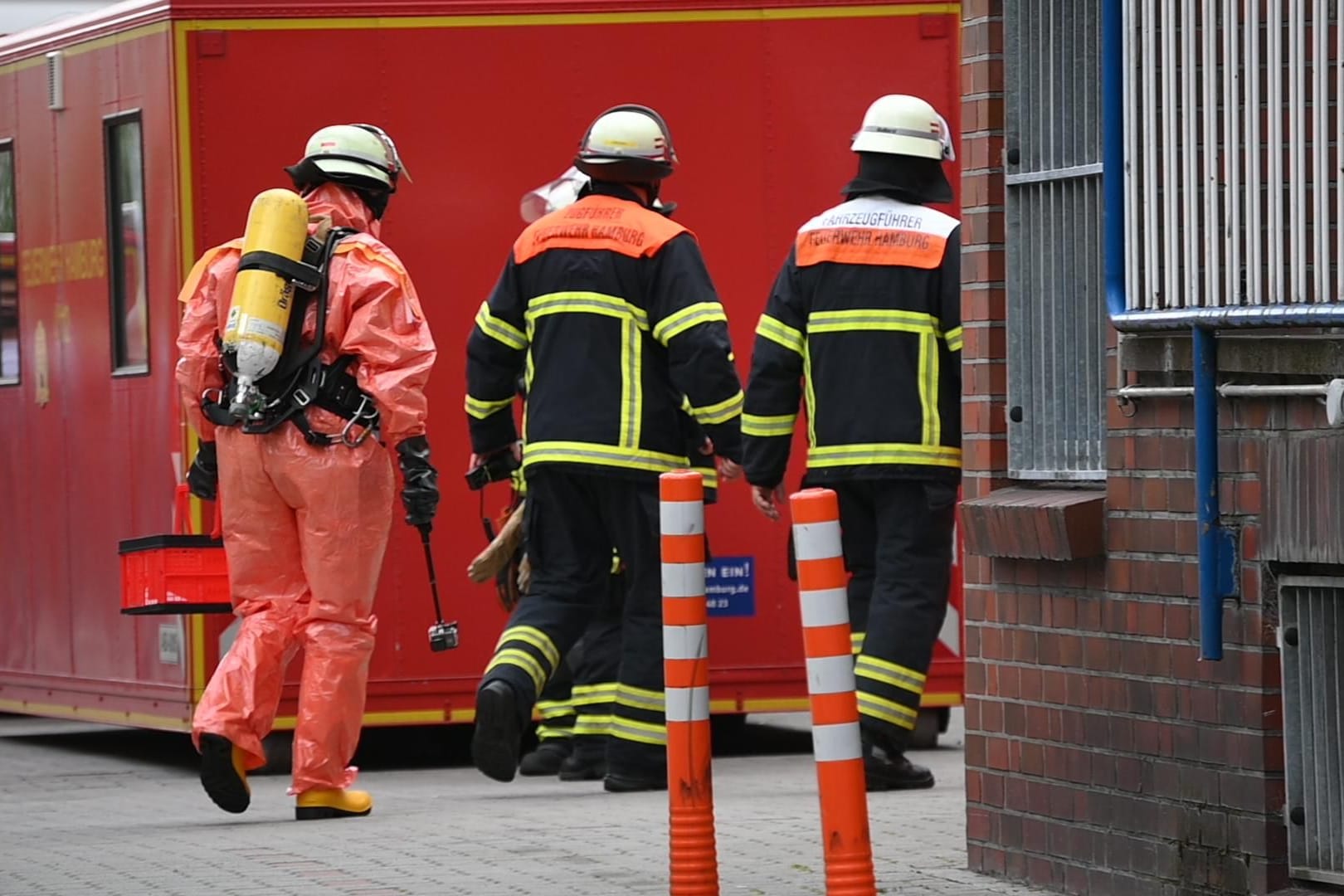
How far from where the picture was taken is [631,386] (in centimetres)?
927

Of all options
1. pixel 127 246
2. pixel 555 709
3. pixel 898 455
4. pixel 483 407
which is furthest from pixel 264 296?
pixel 127 246

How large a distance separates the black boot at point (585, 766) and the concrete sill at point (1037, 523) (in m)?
3.17

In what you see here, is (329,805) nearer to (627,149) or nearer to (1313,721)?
(627,149)

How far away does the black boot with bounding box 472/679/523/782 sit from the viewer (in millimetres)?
8562

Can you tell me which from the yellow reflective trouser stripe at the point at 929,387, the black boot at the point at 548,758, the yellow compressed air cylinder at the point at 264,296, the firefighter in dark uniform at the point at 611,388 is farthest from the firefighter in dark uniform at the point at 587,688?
the yellow compressed air cylinder at the point at 264,296

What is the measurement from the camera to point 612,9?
10781mm

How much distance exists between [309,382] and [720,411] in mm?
1325

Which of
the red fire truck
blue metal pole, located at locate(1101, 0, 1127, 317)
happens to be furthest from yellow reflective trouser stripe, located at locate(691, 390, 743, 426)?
blue metal pole, located at locate(1101, 0, 1127, 317)

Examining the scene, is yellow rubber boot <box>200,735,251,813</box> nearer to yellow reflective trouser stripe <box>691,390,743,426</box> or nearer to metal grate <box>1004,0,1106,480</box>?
yellow reflective trouser stripe <box>691,390,743,426</box>

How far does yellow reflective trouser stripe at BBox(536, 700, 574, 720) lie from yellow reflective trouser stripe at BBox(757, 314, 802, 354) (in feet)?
6.35

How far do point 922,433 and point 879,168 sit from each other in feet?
2.87

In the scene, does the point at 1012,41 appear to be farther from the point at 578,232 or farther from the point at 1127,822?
the point at 578,232

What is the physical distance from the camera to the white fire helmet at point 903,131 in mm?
9094

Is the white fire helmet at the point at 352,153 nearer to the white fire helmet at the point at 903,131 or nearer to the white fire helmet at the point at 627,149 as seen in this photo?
the white fire helmet at the point at 627,149
